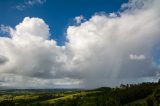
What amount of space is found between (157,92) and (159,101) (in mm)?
7077

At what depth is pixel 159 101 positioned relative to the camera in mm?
180000

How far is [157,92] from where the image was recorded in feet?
606
